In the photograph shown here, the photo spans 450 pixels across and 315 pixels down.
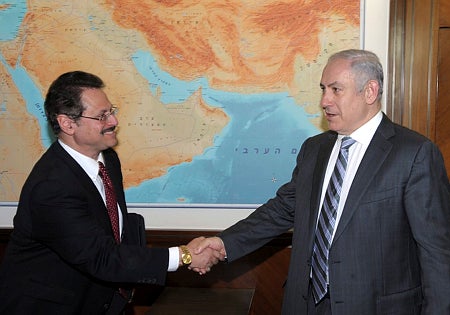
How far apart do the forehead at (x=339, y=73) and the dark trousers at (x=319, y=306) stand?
2.91ft

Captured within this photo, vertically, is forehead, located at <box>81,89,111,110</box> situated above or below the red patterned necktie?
above

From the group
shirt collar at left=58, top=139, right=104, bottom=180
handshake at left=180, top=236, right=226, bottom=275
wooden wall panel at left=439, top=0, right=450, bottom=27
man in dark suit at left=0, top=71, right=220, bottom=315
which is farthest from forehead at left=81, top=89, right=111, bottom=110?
wooden wall panel at left=439, top=0, right=450, bottom=27

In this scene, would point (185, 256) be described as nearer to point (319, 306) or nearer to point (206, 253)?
point (206, 253)

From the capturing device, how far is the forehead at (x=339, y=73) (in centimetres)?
228

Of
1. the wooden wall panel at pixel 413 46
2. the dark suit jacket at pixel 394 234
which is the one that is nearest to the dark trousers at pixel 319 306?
the dark suit jacket at pixel 394 234

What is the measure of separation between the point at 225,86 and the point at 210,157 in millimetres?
443

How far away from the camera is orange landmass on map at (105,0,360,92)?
3.20 metres

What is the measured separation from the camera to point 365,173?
7.15 feet

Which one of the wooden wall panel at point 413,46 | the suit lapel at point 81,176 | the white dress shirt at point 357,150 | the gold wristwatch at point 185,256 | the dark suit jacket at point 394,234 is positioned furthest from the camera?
the wooden wall panel at point 413,46

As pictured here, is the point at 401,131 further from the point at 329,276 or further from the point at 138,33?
the point at 138,33

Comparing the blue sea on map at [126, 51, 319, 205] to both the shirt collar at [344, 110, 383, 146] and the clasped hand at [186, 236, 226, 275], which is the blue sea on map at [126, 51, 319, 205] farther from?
the shirt collar at [344, 110, 383, 146]

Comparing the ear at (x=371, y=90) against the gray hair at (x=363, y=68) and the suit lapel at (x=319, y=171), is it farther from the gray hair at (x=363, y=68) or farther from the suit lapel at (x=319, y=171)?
the suit lapel at (x=319, y=171)

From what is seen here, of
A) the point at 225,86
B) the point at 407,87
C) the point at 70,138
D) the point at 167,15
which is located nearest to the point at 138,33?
the point at 167,15

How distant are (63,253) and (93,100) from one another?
690 mm
